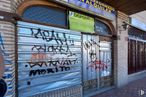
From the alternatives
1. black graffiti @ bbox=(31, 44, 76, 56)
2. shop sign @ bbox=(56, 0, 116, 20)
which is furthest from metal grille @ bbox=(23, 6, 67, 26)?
black graffiti @ bbox=(31, 44, 76, 56)

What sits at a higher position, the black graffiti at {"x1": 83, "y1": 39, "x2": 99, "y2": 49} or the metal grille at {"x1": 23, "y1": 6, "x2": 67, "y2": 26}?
the metal grille at {"x1": 23, "y1": 6, "x2": 67, "y2": 26}

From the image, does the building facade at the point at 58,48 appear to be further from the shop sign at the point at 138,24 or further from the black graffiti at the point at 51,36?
the shop sign at the point at 138,24

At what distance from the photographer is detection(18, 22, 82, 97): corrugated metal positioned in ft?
20.0

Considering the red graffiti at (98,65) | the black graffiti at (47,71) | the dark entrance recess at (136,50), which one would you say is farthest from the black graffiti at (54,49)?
the dark entrance recess at (136,50)

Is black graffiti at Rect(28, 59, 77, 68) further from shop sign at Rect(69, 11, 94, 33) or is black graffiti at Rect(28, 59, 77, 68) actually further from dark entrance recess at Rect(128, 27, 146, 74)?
dark entrance recess at Rect(128, 27, 146, 74)

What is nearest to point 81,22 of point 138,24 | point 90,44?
point 90,44

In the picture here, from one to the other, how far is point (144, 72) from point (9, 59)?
13.0 m

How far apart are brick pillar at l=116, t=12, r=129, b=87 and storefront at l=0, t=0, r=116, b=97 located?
1043 millimetres

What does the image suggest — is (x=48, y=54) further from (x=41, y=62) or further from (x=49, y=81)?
(x=49, y=81)

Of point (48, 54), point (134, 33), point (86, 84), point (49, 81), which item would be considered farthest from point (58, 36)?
point (134, 33)

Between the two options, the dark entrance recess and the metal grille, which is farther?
the dark entrance recess

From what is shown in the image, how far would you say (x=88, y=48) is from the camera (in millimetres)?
9109

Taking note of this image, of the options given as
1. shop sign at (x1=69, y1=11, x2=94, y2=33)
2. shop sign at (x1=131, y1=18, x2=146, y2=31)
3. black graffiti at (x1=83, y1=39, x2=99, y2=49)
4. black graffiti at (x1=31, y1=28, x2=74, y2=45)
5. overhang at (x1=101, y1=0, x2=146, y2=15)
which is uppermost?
overhang at (x1=101, y1=0, x2=146, y2=15)

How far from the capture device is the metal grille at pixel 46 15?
641 cm
